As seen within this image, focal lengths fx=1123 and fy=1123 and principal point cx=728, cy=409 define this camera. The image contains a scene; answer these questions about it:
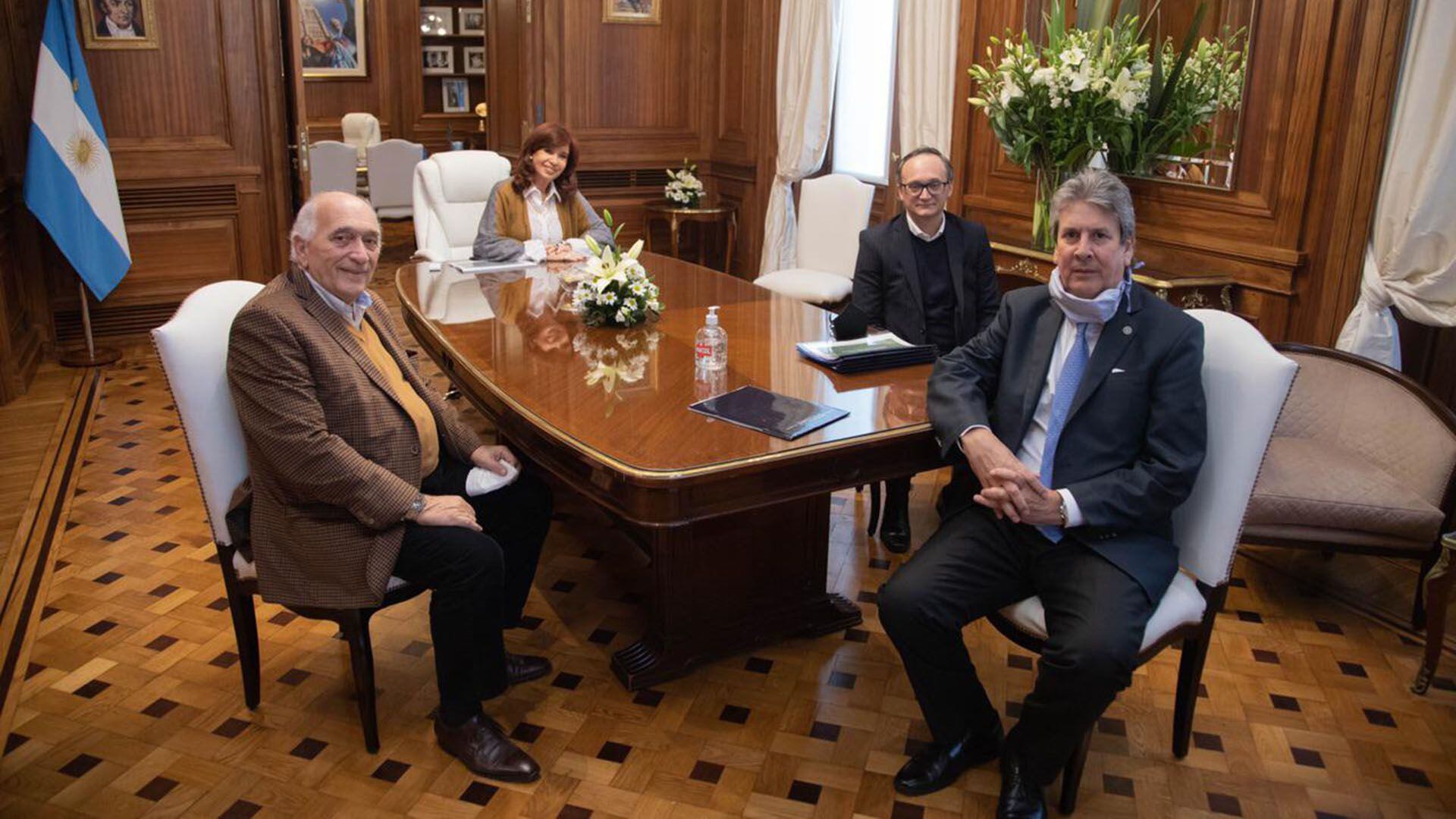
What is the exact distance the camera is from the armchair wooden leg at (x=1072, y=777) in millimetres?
2422

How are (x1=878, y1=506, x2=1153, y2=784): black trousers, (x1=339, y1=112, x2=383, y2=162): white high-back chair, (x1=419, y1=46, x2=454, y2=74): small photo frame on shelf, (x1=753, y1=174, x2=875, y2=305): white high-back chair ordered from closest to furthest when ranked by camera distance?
(x1=878, y1=506, x2=1153, y2=784): black trousers
(x1=753, y1=174, x2=875, y2=305): white high-back chair
(x1=339, y1=112, x2=383, y2=162): white high-back chair
(x1=419, y1=46, x2=454, y2=74): small photo frame on shelf

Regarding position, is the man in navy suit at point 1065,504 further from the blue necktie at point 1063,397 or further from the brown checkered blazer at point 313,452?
the brown checkered blazer at point 313,452

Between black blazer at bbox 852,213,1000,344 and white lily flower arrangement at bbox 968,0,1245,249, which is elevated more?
white lily flower arrangement at bbox 968,0,1245,249

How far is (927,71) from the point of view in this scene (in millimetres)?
5617

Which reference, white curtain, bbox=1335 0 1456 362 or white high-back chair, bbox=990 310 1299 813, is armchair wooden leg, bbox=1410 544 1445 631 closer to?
white curtain, bbox=1335 0 1456 362

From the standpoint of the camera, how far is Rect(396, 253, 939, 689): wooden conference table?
2.41m

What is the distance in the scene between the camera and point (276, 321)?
2.39 meters

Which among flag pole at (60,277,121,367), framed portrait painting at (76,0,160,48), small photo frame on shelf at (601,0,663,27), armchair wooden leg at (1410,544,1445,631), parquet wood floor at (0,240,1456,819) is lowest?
parquet wood floor at (0,240,1456,819)

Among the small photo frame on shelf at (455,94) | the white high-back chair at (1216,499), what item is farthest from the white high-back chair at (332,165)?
the white high-back chair at (1216,499)

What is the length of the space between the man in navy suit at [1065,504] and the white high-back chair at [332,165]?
6.77m

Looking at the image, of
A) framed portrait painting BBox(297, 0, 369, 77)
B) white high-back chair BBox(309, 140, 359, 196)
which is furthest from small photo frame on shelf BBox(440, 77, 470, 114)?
white high-back chair BBox(309, 140, 359, 196)

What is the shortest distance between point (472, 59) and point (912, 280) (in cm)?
849

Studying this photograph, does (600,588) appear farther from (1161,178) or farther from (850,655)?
(1161,178)

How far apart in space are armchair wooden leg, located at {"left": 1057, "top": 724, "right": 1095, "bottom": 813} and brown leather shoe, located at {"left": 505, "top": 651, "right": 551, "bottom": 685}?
4.39ft
